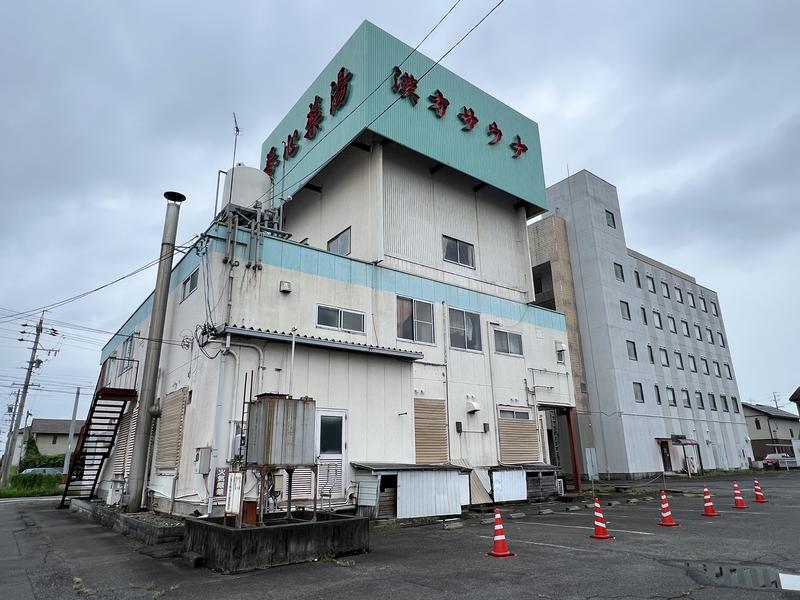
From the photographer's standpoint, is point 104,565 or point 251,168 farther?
point 251,168

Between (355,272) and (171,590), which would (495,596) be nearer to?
(171,590)

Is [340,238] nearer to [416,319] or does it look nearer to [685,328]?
[416,319]

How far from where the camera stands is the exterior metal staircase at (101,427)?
1741 cm

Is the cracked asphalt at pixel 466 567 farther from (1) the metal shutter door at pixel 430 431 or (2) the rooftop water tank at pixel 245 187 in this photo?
(2) the rooftop water tank at pixel 245 187

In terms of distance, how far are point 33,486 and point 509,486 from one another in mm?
32247

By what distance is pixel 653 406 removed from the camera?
116ft

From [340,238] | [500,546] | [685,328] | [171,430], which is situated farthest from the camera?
[685,328]

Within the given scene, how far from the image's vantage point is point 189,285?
48.9 feet

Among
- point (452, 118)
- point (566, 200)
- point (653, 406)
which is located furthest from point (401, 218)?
point (653, 406)

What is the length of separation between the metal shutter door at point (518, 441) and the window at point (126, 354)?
15.0 metres

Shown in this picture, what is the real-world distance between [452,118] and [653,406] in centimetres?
2697

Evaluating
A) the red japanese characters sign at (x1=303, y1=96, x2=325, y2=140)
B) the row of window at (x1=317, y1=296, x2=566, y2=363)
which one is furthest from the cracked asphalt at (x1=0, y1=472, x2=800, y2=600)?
the red japanese characters sign at (x1=303, y1=96, x2=325, y2=140)

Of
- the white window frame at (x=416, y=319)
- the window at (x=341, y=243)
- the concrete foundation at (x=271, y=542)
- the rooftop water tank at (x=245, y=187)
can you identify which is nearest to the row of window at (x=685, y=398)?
the white window frame at (x=416, y=319)

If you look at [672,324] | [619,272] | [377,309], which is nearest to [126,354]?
[377,309]
